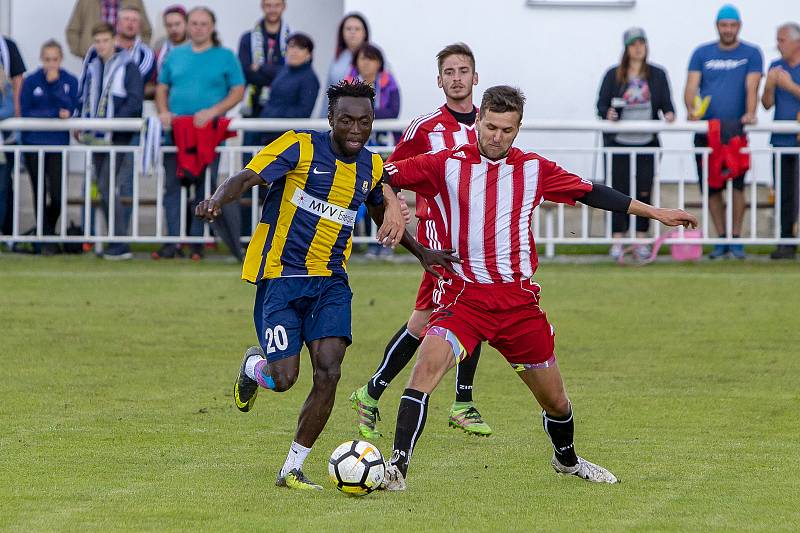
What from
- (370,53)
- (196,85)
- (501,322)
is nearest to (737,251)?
(370,53)

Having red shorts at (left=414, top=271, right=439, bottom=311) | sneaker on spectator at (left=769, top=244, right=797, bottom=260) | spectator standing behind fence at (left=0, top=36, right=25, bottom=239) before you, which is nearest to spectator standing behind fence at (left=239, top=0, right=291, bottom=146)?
Answer: spectator standing behind fence at (left=0, top=36, right=25, bottom=239)

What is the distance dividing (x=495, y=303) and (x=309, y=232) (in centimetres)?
92

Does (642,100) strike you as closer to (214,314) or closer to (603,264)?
(603,264)

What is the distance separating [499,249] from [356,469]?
1.24 metres

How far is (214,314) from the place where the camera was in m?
12.2

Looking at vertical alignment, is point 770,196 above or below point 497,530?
above

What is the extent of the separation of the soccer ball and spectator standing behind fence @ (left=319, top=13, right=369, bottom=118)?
8.72m

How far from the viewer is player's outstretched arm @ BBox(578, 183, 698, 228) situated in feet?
22.6

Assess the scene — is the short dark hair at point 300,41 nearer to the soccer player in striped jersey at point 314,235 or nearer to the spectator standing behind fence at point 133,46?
the spectator standing behind fence at point 133,46

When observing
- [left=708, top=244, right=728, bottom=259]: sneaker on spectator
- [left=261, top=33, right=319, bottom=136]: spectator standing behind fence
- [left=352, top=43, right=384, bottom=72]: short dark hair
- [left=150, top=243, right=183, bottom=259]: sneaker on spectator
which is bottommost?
[left=150, top=243, right=183, bottom=259]: sneaker on spectator

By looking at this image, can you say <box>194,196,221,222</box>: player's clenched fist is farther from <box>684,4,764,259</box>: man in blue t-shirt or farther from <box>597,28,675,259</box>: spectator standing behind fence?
<box>684,4,764,259</box>: man in blue t-shirt

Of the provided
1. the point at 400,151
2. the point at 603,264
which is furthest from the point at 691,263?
the point at 400,151

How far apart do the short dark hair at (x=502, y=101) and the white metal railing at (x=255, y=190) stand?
7602 mm

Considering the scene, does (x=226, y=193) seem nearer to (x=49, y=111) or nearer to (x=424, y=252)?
(x=424, y=252)
